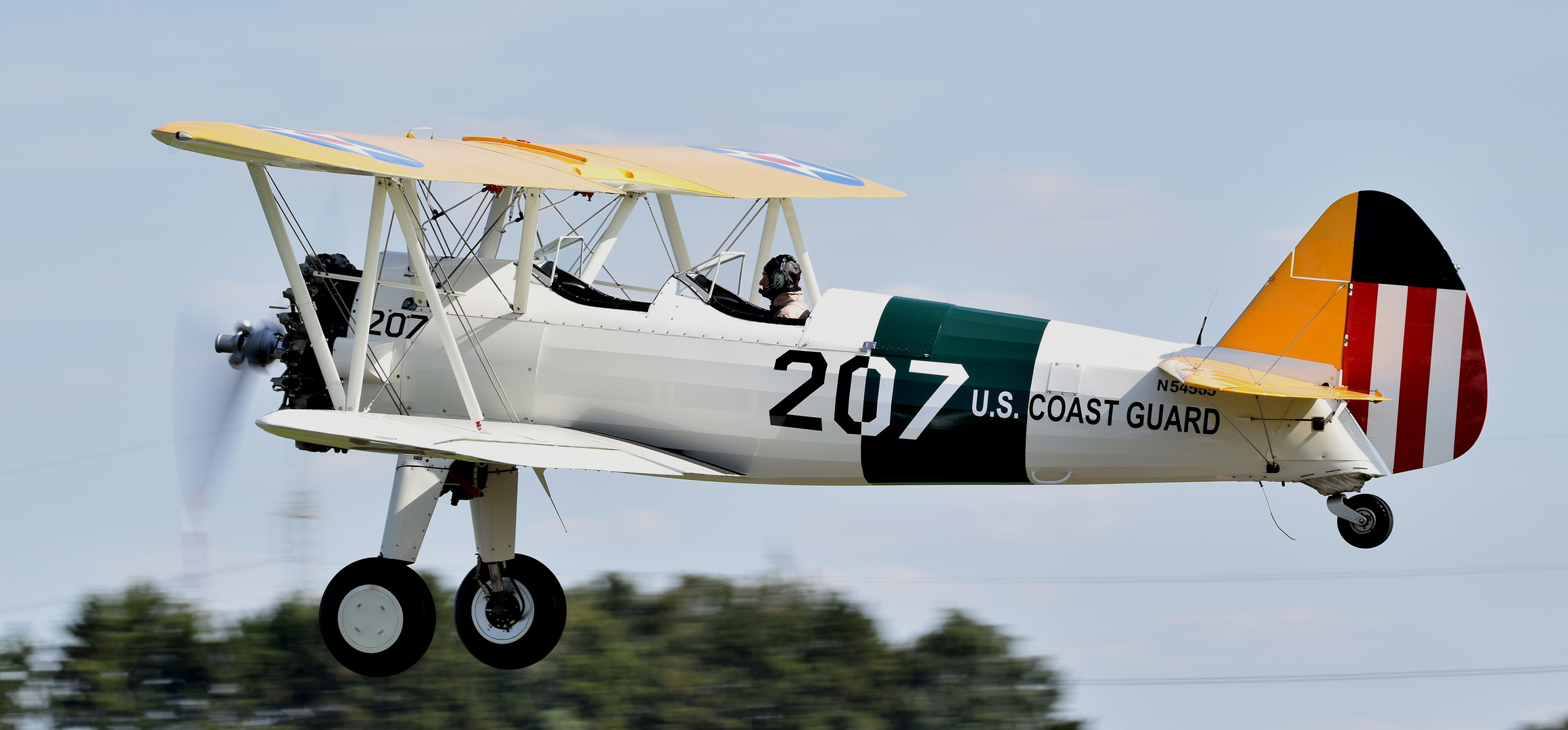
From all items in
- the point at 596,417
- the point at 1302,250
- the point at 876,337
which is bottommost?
the point at 596,417

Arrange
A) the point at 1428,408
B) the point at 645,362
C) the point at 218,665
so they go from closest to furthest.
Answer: the point at 1428,408 → the point at 645,362 → the point at 218,665

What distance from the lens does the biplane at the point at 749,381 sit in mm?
8180

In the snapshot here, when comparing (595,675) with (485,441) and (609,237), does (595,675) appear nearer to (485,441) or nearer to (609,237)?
(609,237)

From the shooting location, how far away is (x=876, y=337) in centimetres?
857

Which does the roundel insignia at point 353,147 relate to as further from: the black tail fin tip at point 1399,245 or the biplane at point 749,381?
the black tail fin tip at point 1399,245

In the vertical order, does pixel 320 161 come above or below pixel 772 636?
above

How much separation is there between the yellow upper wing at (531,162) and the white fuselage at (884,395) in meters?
0.79

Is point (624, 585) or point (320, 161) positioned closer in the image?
point (320, 161)

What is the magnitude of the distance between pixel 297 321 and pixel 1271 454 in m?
5.78

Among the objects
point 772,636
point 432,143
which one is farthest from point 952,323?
point 772,636

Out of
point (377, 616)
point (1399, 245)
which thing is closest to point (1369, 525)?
point (1399, 245)

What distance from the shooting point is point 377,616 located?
28.9 feet

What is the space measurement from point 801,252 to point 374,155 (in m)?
3.12

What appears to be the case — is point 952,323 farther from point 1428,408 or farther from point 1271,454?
point 1428,408
